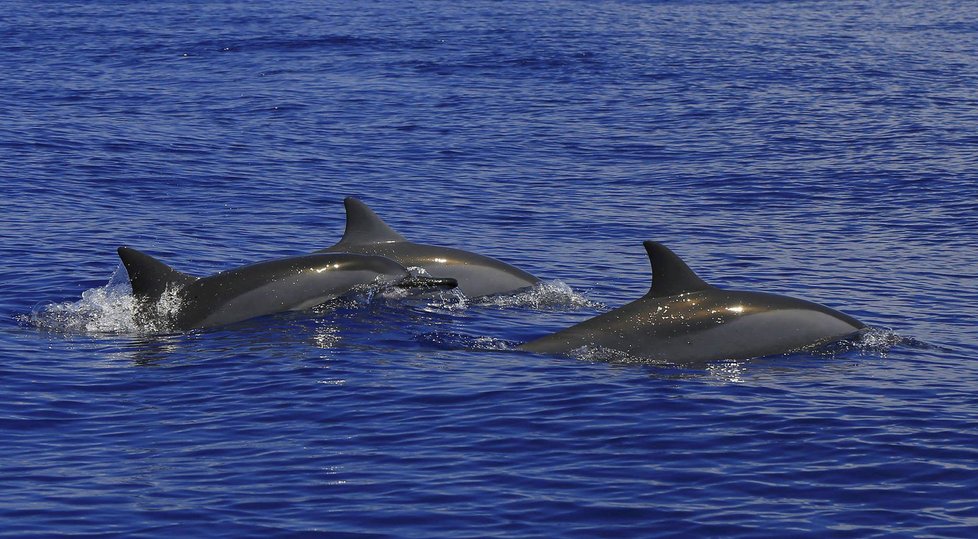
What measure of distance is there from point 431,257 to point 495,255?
364 cm

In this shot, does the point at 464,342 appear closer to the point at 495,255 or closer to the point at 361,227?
the point at 361,227

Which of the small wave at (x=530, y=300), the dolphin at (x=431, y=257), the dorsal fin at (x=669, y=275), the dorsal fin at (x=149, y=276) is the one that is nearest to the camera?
the dorsal fin at (x=669, y=275)

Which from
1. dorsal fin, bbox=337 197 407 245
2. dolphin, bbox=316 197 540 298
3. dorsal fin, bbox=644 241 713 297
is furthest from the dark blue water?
dorsal fin, bbox=337 197 407 245

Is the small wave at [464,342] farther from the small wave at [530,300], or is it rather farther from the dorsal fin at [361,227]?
the dorsal fin at [361,227]

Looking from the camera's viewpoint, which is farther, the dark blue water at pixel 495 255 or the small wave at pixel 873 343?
the small wave at pixel 873 343

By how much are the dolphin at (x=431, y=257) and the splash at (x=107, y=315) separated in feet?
11.9

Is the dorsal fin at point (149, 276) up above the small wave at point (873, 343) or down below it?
above

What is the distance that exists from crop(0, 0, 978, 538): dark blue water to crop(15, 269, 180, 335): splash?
0.24ft

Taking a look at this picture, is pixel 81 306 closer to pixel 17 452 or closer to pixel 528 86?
pixel 17 452

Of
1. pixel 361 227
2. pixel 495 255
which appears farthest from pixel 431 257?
pixel 495 255

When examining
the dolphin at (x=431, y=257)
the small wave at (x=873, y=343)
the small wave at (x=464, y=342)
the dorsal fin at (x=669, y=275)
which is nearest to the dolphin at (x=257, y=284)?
the dolphin at (x=431, y=257)

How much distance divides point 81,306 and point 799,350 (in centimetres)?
1023

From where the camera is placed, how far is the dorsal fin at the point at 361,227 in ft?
78.9

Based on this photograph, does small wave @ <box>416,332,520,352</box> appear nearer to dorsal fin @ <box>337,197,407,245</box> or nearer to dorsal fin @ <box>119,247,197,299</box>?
dorsal fin @ <box>119,247,197,299</box>
